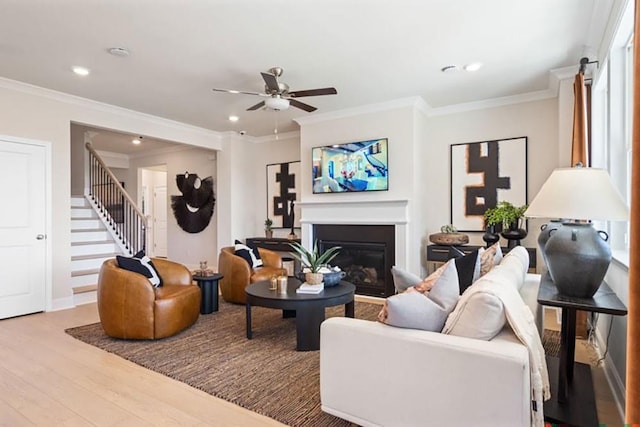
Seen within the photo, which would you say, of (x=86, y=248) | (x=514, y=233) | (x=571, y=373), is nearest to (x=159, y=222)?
(x=86, y=248)

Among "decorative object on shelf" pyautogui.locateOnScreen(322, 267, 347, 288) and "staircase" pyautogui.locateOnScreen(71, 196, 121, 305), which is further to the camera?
"staircase" pyautogui.locateOnScreen(71, 196, 121, 305)

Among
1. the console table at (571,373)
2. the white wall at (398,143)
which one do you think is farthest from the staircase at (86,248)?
the console table at (571,373)

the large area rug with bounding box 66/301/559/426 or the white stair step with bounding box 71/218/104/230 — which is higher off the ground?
the white stair step with bounding box 71/218/104/230

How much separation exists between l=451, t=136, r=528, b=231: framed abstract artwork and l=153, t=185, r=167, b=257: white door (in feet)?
25.4

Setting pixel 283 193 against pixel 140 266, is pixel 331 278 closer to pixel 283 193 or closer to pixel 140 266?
pixel 140 266

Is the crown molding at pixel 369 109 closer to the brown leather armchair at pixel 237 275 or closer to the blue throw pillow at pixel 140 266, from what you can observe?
the brown leather armchair at pixel 237 275

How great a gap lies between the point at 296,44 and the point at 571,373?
3266 mm

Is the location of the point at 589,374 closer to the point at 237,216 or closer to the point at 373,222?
the point at 373,222

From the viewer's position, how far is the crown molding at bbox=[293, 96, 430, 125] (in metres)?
4.91

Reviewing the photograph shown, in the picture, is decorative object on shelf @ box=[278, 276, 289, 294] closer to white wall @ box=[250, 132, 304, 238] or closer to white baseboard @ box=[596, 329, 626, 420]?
white baseboard @ box=[596, 329, 626, 420]

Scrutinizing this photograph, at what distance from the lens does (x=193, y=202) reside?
7.55 m


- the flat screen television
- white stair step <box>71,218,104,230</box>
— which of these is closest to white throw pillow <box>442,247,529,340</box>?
the flat screen television

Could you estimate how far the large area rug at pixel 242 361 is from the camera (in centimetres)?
226

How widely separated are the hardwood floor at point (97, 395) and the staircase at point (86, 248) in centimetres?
210
